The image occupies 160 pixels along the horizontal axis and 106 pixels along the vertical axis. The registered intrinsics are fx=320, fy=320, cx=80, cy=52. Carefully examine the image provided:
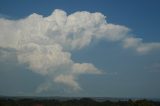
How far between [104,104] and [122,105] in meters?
9.18

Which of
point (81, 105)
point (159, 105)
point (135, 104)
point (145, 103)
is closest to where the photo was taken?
point (145, 103)

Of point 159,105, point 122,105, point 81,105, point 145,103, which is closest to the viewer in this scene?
point 145,103

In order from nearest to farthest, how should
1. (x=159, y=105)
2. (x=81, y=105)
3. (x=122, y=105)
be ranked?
(x=122, y=105), (x=81, y=105), (x=159, y=105)

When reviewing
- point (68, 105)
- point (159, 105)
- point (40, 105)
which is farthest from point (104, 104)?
point (159, 105)

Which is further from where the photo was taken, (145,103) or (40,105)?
(40,105)

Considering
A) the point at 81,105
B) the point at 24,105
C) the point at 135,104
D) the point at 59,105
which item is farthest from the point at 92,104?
the point at 135,104

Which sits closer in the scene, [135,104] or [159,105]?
[135,104]

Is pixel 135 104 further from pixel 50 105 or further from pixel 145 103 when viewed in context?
pixel 50 105

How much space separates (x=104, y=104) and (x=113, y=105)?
5009 millimetres

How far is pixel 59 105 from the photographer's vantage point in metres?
153

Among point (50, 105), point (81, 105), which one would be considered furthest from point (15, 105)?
point (81, 105)

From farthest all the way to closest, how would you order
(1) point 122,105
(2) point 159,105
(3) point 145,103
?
(2) point 159,105 → (1) point 122,105 → (3) point 145,103

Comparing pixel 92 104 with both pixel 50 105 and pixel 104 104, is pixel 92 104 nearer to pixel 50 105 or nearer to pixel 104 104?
pixel 104 104

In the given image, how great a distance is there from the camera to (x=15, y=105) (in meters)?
150
